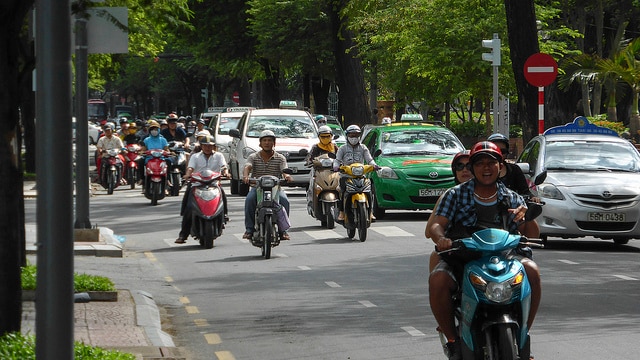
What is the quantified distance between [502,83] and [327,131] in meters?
17.9

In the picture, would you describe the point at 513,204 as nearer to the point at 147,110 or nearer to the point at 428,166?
the point at 428,166

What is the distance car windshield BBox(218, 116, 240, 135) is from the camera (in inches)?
1540

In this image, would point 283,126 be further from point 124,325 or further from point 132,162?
point 124,325

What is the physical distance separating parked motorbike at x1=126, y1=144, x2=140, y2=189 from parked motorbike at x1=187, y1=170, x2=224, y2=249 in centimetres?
1661

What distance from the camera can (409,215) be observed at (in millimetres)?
25500

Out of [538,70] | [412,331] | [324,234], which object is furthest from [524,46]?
[412,331]

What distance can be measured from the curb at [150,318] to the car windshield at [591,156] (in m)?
7.83

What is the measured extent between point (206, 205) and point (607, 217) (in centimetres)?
542

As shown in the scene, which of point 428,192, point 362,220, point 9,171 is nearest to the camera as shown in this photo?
point 9,171

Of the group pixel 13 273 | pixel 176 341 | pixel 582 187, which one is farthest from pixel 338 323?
pixel 582 187

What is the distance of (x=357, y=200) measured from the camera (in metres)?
20.4

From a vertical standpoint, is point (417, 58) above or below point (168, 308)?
above

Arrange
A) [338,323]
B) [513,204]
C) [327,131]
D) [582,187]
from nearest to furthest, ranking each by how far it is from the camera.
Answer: [513,204] < [338,323] < [582,187] < [327,131]

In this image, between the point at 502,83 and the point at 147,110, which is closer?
the point at 502,83
